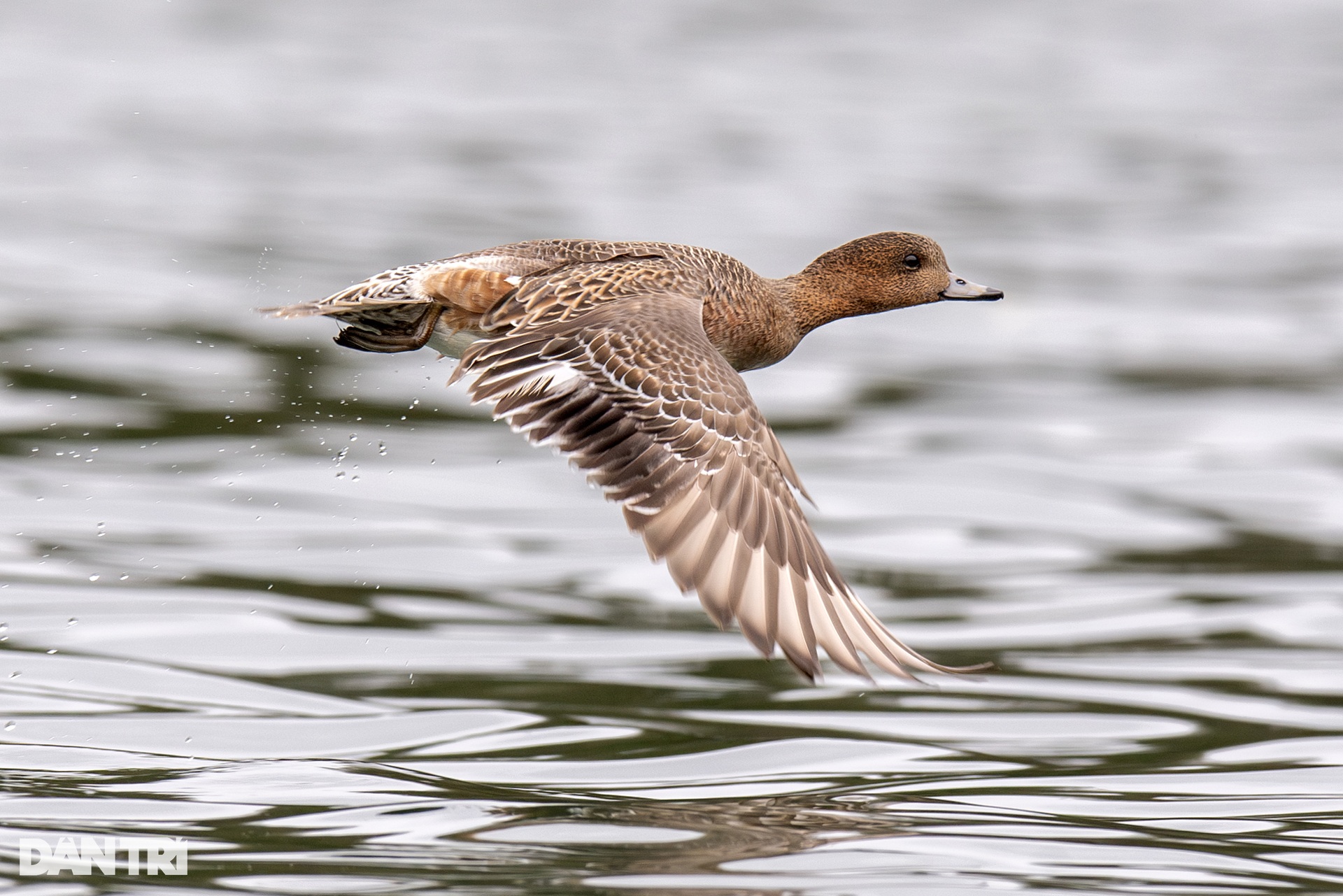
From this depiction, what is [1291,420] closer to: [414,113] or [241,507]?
[241,507]

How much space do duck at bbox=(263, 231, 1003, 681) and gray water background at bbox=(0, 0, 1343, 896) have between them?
2.16 feet

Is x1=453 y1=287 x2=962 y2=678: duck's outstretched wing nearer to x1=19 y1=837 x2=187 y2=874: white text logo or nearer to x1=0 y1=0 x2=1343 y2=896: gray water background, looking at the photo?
x1=0 y1=0 x2=1343 y2=896: gray water background

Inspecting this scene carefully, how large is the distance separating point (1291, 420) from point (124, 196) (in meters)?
9.91

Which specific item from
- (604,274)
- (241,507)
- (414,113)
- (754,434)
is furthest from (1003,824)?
(414,113)

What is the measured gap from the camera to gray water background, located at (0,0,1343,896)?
5871 millimetres

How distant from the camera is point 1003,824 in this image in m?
5.85

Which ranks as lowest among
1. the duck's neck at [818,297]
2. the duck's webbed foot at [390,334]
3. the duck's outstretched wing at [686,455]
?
the duck's outstretched wing at [686,455]

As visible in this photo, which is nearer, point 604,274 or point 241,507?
point 604,274

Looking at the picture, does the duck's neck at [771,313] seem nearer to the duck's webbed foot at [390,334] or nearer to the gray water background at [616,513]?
the duck's webbed foot at [390,334]

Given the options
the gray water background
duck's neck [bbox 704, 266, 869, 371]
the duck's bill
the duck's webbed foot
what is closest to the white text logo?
the gray water background

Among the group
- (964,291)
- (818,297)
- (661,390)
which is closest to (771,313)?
(818,297)

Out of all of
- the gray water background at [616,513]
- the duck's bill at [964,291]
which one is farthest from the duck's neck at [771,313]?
the gray water background at [616,513]

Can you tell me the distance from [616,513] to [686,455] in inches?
203

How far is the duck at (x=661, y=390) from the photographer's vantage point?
207 inches
